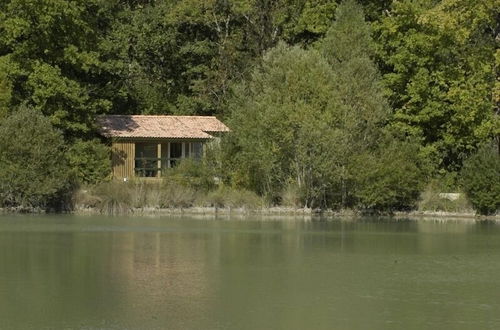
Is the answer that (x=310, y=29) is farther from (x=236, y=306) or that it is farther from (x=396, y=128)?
(x=236, y=306)

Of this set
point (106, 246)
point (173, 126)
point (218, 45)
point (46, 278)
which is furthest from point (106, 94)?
point (46, 278)

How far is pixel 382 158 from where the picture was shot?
1823 inches

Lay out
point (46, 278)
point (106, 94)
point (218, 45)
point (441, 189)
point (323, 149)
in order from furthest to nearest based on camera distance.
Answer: point (218, 45) → point (106, 94) → point (441, 189) → point (323, 149) → point (46, 278)

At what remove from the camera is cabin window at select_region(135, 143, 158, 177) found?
56750mm

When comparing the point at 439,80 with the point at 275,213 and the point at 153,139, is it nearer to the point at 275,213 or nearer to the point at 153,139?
the point at 275,213

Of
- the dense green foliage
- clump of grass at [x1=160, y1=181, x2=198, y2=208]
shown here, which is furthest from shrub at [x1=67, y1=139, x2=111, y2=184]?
the dense green foliage

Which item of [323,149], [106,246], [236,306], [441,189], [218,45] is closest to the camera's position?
[236,306]

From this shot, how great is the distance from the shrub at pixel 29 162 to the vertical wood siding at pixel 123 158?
10140 millimetres

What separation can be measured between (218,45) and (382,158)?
771 inches

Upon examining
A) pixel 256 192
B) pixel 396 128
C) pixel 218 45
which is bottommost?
pixel 256 192

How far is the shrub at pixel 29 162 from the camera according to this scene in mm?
44094

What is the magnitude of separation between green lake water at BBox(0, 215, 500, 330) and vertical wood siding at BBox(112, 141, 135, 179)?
17.0 meters

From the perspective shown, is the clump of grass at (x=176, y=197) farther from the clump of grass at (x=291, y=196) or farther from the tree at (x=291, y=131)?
the clump of grass at (x=291, y=196)

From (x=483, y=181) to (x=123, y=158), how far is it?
1939 centimetres
